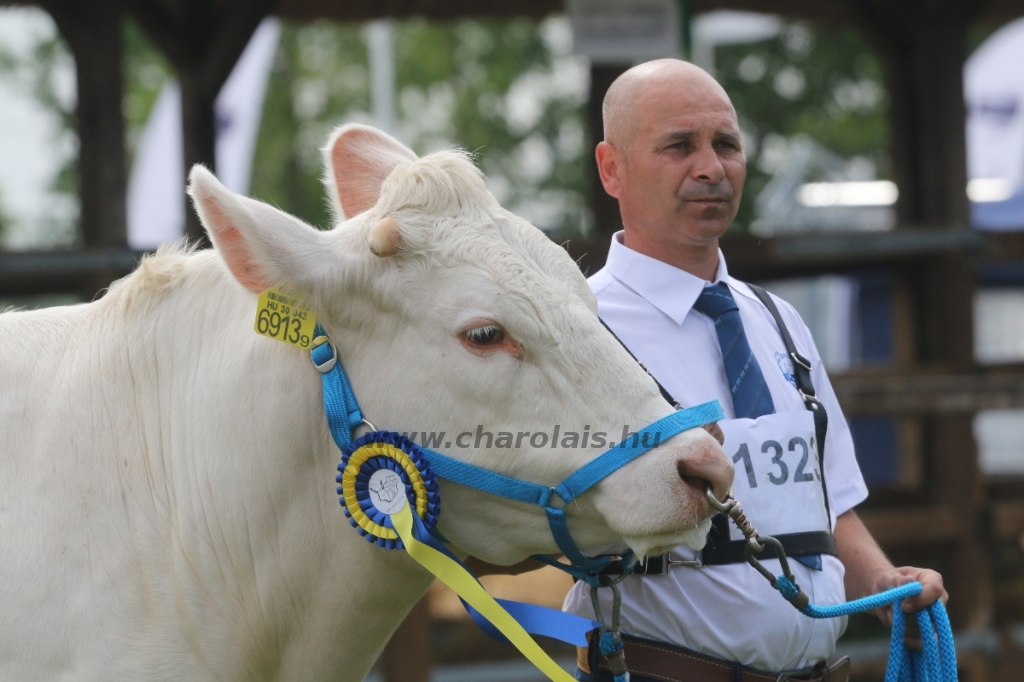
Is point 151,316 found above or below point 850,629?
above

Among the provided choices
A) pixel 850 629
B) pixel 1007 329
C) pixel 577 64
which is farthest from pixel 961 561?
pixel 577 64

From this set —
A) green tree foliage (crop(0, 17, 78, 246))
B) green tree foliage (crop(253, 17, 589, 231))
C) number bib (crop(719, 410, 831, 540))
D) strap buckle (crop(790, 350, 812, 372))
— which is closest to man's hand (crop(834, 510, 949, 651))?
number bib (crop(719, 410, 831, 540))

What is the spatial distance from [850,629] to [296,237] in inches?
268

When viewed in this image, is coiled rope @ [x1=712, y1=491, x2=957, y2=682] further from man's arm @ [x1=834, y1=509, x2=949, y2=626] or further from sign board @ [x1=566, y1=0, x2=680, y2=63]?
sign board @ [x1=566, y1=0, x2=680, y2=63]

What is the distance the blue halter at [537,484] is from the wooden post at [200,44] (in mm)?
4298

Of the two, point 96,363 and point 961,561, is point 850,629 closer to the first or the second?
point 961,561

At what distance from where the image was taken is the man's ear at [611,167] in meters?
2.95

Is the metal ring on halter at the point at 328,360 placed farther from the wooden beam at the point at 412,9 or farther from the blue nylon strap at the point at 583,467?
the wooden beam at the point at 412,9

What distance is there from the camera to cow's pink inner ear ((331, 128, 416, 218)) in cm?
297

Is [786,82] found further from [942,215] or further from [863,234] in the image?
[863,234]

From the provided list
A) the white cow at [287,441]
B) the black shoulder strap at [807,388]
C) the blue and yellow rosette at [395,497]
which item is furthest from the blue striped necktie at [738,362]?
the blue and yellow rosette at [395,497]

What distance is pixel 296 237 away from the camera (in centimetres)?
235

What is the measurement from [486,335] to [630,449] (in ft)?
1.22

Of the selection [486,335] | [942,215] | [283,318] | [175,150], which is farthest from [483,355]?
[175,150]
